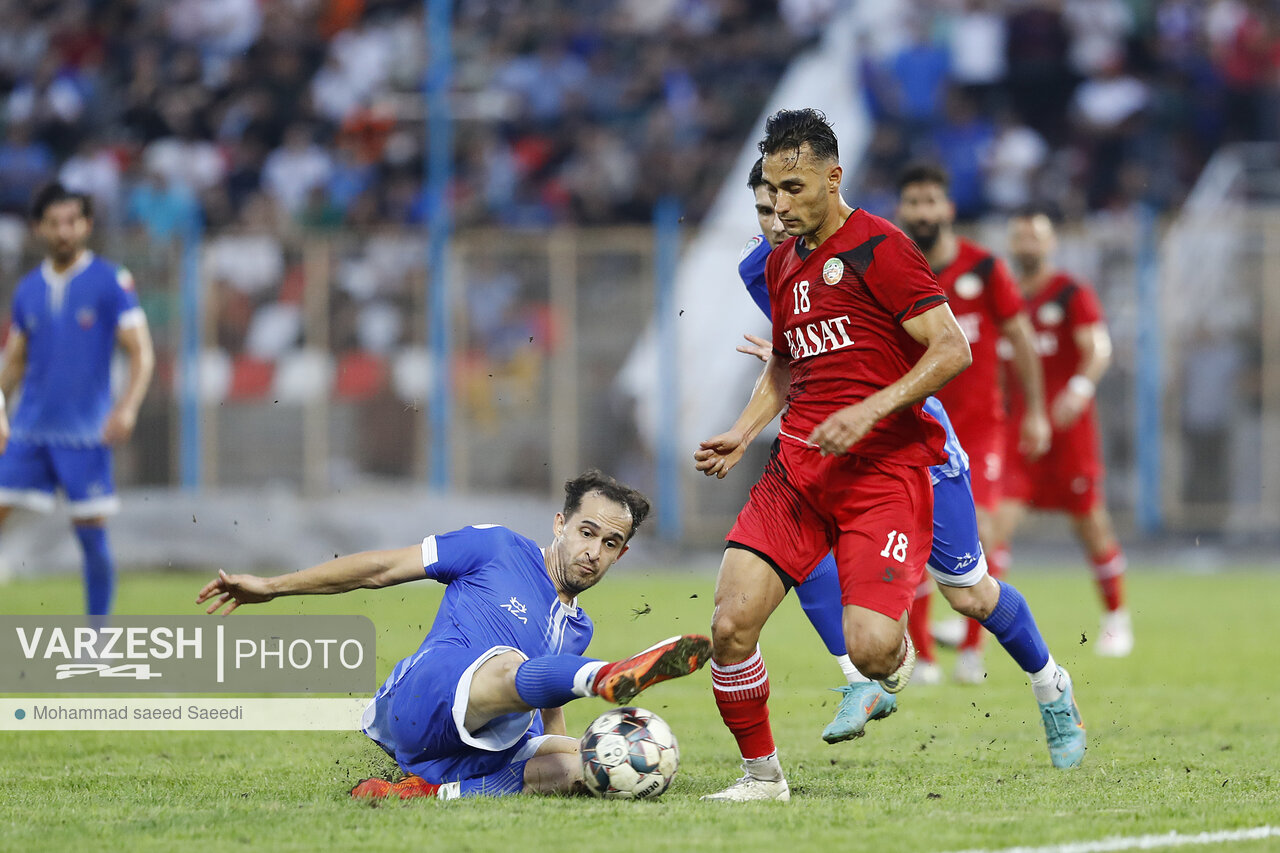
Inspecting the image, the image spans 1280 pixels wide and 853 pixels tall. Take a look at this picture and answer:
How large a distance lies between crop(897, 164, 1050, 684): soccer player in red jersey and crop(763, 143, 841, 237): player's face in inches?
125

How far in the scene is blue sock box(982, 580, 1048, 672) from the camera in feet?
22.1

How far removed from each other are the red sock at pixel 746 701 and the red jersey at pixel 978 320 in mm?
3731

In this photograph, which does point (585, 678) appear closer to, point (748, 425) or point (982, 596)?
point (748, 425)

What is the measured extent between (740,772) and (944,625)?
451 centimetres

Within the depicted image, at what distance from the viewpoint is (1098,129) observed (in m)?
21.0

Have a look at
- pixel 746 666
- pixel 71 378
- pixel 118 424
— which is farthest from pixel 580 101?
pixel 746 666

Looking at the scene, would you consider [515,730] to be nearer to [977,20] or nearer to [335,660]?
[335,660]

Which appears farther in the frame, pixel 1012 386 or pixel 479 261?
pixel 479 261

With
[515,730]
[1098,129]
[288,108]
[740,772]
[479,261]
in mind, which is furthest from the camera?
[288,108]

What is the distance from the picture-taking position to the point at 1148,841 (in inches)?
194

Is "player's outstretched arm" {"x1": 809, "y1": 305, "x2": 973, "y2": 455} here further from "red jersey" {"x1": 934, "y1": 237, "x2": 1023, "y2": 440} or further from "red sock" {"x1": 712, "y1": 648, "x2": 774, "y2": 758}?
"red jersey" {"x1": 934, "y1": 237, "x2": 1023, "y2": 440}

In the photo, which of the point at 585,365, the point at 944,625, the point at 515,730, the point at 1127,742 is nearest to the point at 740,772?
the point at 515,730

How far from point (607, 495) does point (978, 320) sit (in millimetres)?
3926

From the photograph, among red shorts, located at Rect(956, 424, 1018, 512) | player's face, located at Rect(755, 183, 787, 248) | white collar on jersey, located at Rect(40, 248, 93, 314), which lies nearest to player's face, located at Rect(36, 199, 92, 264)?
white collar on jersey, located at Rect(40, 248, 93, 314)
